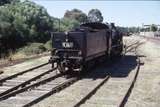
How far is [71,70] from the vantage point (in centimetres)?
2039

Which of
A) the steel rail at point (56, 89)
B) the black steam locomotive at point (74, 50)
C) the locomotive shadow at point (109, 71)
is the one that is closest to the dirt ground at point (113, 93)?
the steel rail at point (56, 89)

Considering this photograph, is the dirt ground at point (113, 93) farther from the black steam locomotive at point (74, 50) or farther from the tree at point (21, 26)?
the tree at point (21, 26)

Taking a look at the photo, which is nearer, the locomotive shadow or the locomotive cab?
the locomotive cab

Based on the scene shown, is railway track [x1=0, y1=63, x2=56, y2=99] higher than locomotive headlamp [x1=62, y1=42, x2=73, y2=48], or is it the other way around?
locomotive headlamp [x1=62, y1=42, x2=73, y2=48]

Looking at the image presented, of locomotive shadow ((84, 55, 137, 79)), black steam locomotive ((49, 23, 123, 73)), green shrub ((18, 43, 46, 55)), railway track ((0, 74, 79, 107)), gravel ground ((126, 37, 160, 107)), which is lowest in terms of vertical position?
green shrub ((18, 43, 46, 55))

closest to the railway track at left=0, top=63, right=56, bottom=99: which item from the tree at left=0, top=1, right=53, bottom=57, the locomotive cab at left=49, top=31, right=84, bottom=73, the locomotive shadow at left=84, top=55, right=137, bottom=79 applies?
the locomotive cab at left=49, top=31, right=84, bottom=73

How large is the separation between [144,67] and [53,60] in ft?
21.5

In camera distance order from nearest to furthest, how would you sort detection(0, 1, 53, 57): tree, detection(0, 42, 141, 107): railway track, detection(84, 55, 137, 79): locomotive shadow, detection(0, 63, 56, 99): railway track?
detection(0, 42, 141, 107): railway track → detection(0, 63, 56, 99): railway track → detection(84, 55, 137, 79): locomotive shadow → detection(0, 1, 53, 57): tree

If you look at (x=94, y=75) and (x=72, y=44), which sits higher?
(x=72, y=44)

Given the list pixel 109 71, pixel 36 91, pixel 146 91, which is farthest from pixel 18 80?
pixel 109 71

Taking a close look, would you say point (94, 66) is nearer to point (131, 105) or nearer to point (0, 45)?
point (131, 105)

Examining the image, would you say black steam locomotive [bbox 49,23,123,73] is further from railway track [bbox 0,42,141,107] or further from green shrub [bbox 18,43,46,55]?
green shrub [bbox 18,43,46,55]

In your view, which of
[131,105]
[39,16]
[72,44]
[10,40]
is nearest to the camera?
[131,105]

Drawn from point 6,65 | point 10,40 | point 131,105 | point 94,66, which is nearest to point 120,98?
point 131,105
